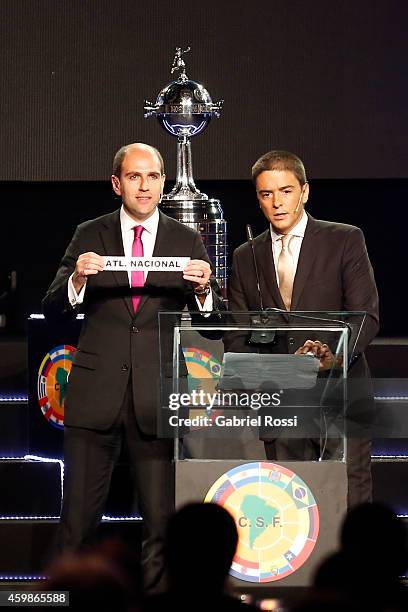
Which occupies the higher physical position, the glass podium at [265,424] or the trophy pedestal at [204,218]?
the trophy pedestal at [204,218]

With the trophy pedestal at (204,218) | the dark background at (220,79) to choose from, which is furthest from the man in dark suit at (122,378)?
the dark background at (220,79)

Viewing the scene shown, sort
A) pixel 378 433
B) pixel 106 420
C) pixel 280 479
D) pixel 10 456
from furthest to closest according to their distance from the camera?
pixel 10 456
pixel 378 433
pixel 106 420
pixel 280 479

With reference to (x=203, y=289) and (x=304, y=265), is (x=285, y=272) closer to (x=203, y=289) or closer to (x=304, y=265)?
(x=304, y=265)

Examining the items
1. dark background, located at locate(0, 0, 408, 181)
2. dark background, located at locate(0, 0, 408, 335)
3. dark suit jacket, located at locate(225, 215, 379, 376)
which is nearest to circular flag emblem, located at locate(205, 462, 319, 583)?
dark suit jacket, located at locate(225, 215, 379, 376)

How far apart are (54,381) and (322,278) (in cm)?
124

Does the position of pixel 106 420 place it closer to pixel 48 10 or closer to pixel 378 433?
pixel 378 433

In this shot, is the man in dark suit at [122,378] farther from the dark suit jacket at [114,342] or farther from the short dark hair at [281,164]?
the short dark hair at [281,164]

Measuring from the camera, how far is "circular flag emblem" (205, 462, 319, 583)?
3.32 metres

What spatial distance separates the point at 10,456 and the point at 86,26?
2.46 metres

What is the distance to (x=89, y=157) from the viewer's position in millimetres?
6449

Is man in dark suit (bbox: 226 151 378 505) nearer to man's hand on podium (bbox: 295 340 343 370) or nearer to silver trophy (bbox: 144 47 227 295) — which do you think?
man's hand on podium (bbox: 295 340 343 370)

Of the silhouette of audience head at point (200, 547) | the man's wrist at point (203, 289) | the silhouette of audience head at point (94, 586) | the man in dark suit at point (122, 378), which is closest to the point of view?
the silhouette of audience head at point (94, 586)

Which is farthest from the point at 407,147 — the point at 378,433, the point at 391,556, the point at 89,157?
the point at 391,556

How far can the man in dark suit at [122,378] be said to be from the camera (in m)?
4.05
